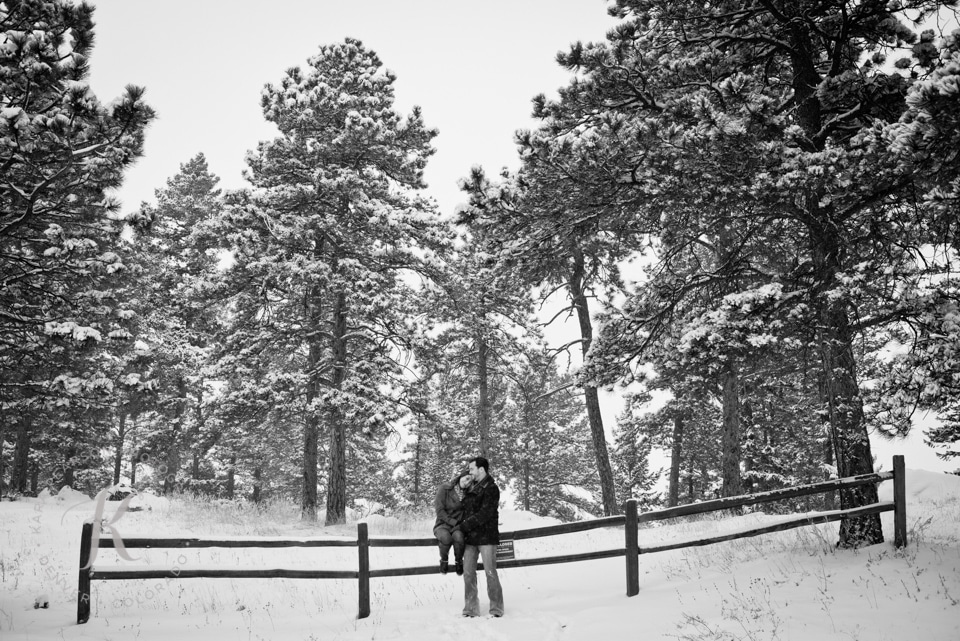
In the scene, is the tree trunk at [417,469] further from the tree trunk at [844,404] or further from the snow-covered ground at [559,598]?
the tree trunk at [844,404]

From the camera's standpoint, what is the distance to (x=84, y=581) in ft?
24.6

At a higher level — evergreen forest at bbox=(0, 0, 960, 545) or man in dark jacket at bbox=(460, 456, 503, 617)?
evergreen forest at bbox=(0, 0, 960, 545)

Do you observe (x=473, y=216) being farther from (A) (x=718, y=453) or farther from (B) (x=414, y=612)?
(A) (x=718, y=453)

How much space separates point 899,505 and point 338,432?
1322 centimetres

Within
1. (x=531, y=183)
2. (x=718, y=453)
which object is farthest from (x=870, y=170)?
(x=718, y=453)

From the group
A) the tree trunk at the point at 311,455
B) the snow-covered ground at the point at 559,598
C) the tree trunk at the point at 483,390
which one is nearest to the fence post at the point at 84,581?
the snow-covered ground at the point at 559,598

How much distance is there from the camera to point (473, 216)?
8852 mm

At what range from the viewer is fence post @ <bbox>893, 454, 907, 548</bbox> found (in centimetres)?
770

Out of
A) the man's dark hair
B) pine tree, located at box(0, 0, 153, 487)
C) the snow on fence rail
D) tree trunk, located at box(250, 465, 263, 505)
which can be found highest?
pine tree, located at box(0, 0, 153, 487)

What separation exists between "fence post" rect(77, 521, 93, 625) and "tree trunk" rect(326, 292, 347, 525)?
7841mm

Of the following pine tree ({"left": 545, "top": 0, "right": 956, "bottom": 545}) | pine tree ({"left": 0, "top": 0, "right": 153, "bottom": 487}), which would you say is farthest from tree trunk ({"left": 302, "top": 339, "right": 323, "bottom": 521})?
pine tree ({"left": 545, "top": 0, "right": 956, "bottom": 545})

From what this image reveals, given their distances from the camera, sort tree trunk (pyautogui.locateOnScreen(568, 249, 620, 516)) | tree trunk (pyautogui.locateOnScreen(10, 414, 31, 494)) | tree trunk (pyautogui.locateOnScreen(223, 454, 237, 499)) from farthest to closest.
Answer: tree trunk (pyautogui.locateOnScreen(223, 454, 237, 499)), tree trunk (pyautogui.locateOnScreen(10, 414, 31, 494)), tree trunk (pyautogui.locateOnScreen(568, 249, 620, 516))

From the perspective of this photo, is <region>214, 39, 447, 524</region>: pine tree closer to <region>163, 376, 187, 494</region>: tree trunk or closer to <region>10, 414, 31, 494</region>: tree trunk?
<region>163, 376, 187, 494</region>: tree trunk

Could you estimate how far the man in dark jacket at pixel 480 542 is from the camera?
7.70m
